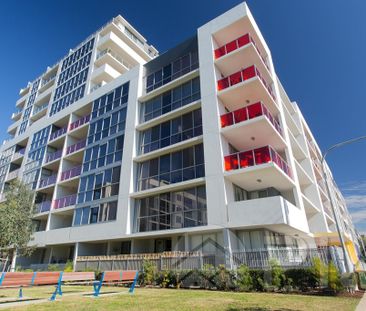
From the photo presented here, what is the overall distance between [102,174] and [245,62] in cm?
1750

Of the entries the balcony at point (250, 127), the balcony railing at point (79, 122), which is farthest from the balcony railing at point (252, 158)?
the balcony railing at point (79, 122)

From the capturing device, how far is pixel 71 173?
101 ft

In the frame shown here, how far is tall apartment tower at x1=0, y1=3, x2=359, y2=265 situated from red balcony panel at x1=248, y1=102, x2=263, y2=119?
0.25 feet

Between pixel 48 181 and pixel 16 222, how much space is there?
7.05 m

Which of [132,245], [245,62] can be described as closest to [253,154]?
[245,62]

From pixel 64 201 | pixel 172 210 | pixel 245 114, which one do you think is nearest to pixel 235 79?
pixel 245 114

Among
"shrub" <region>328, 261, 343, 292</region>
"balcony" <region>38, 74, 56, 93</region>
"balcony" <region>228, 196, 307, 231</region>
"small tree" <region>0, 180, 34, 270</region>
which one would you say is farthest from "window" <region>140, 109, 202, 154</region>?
"balcony" <region>38, 74, 56, 93</region>

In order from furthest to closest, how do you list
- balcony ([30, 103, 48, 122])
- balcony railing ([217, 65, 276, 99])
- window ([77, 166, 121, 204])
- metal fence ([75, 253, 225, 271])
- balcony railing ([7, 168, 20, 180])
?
balcony ([30, 103, 48, 122]) → balcony railing ([7, 168, 20, 180]) → window ([77, 166, 121, 204]) → balcony railing ([217, 65, 276, 99]) → metal fence ([75, 253, 225, 271])

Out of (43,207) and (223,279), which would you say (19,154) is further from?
(223,279)

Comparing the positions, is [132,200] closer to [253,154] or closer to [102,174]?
[102,174]

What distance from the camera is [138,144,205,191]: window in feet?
68.0

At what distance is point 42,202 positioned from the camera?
32844 mm

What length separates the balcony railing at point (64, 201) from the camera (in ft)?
94.5

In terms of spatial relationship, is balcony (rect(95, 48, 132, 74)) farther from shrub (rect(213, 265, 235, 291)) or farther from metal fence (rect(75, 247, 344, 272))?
shrub (rect(213, 265, 235, 291))
